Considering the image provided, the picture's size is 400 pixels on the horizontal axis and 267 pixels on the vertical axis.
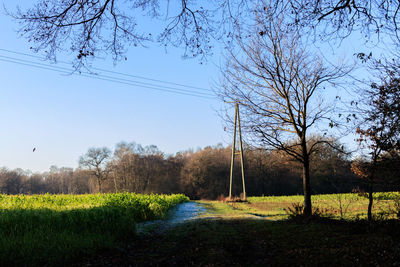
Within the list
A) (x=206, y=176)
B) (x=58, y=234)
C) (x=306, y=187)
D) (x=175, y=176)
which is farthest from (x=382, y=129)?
(x=175, y=176)

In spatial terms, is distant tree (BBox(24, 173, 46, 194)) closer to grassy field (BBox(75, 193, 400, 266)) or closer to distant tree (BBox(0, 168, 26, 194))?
distant tree (BBox(0, 168, 26, 194))

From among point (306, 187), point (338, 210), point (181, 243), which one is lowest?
point (338, 210)

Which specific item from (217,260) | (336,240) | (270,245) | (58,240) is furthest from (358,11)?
(58,240)

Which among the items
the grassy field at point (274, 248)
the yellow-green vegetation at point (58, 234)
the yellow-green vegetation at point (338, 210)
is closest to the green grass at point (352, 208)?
the yellow-green vegetation at point (338, 210)

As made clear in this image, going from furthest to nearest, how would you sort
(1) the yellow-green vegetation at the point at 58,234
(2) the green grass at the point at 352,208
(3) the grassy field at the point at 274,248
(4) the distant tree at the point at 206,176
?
(4) the distant tree at the point at 206,176
(2) the green grass at the point at 352,208
(1) the yellow-green vegetation at the point at 58,234
(3) the grassy field at the point at 274,248

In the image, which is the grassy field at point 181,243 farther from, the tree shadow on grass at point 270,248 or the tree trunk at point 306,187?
the tree trunk at point 306,187

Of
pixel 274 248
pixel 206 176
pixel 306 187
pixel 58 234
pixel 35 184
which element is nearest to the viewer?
pixel 274 248

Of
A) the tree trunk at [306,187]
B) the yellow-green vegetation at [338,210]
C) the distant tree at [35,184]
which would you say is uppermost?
the tree trunk at [306,187]

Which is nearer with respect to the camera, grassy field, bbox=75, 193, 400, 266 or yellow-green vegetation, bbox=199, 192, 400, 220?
grassy field, bbox=75, 193, 400, 266

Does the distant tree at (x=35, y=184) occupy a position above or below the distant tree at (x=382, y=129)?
below

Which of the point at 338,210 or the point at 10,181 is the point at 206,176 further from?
the point at 10,181

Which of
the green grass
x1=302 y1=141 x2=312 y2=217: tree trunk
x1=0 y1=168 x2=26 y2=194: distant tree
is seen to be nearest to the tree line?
x1=0 y1=168 x2=26 y2=194: distant tree

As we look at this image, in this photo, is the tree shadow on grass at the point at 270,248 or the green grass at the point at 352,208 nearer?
the tree shadow on grass at the point at 270,248

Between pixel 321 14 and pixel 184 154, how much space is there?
5197cm
